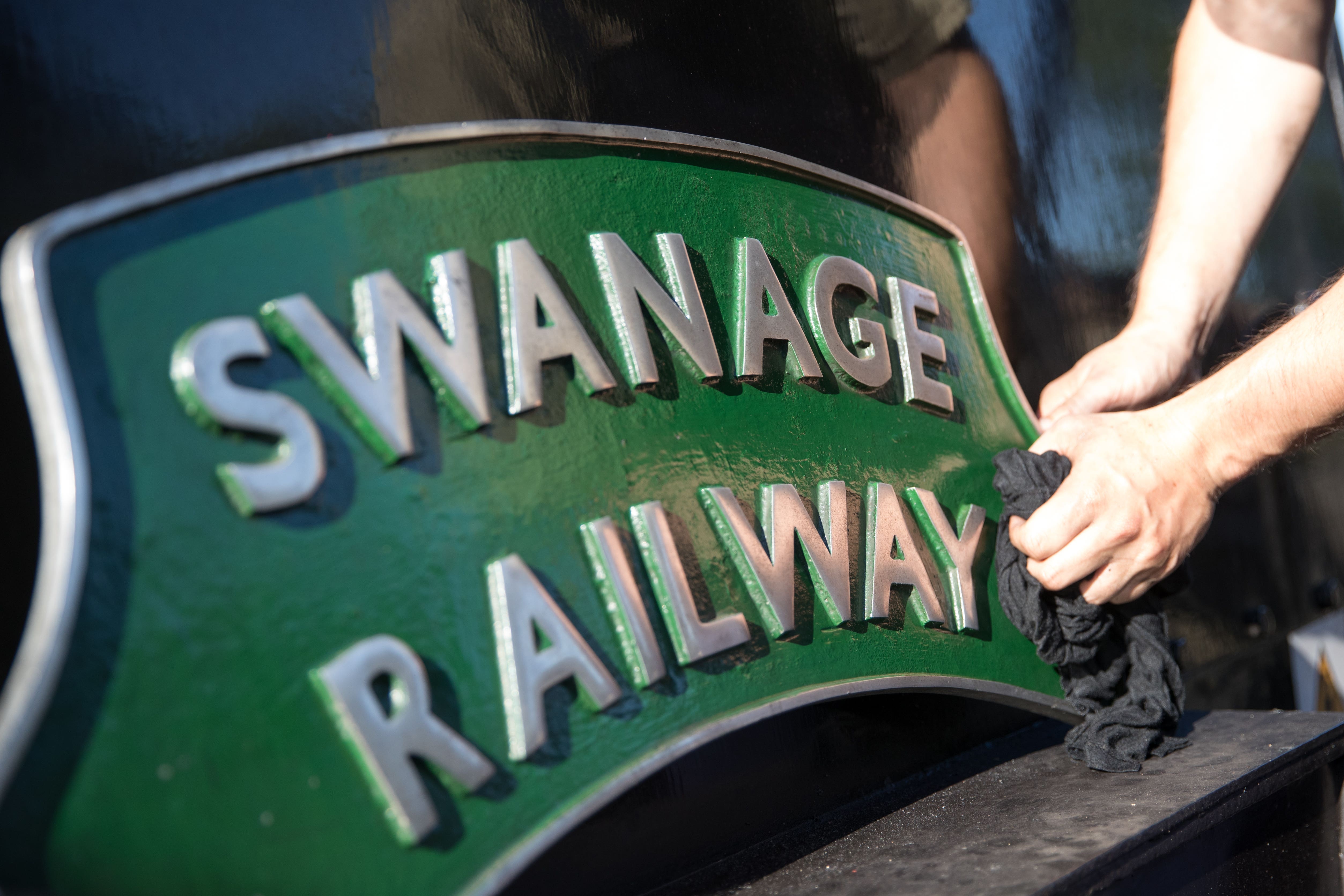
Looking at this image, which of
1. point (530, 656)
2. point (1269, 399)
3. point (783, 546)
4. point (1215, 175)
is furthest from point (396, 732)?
point (1215, 175)

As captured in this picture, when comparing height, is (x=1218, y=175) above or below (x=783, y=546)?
above

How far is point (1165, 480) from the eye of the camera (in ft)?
3.03

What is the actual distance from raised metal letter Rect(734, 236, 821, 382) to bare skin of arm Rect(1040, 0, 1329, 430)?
462mm

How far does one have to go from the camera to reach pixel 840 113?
114 centimetres

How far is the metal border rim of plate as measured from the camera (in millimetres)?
499

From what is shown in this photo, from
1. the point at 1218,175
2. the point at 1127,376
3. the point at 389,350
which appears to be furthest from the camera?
the point at 1218,175

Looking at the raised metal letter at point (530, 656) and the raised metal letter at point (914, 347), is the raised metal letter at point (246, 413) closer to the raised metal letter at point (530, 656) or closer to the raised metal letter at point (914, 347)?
the raised metal letter at point (530, 656)

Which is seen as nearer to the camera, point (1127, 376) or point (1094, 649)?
point (1094, 649)

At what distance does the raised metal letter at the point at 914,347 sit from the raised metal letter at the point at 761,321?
0.14 m

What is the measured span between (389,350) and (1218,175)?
1.18 m

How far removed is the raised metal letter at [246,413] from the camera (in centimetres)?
57

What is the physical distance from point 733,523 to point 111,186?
54 centimetres

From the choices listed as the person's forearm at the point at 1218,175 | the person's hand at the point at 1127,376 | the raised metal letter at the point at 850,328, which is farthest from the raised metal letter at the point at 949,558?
the person's forearm at the point at 1218,175

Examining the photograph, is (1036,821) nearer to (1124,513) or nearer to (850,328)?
(1124,513)
